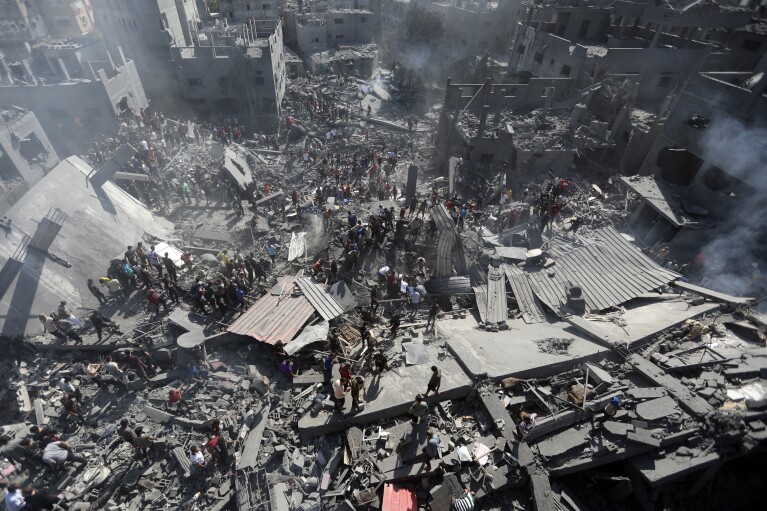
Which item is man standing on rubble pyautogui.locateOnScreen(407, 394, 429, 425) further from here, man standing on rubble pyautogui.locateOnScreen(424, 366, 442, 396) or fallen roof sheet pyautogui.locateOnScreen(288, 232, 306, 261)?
fallen roof sheet pyautogui.locateOnScreen(288, 232, 306, 261)

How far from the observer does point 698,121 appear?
61.4 ft

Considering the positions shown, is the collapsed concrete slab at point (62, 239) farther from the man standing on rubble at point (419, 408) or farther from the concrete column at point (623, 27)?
the concrete column at point (623, 27)

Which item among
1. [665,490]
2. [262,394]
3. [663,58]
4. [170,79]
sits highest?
[663,58]

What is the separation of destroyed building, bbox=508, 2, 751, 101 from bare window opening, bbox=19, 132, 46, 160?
115 ft

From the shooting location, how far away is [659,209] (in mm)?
16969

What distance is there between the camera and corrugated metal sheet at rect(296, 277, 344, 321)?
1355 centimetres

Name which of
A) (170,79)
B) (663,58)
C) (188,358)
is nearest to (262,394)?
(188,358)

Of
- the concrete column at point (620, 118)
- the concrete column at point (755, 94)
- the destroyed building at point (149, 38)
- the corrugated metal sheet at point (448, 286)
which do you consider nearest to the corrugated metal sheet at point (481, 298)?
the corrugated metal sheet at point (448, 286)

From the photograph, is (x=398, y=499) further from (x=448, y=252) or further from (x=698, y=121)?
(x=698, y=121)

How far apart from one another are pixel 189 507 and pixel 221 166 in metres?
18.9

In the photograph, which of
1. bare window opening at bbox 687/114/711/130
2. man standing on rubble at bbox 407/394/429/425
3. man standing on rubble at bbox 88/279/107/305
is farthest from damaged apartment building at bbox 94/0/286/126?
man standing on rubble at bbox 407/394/429/425

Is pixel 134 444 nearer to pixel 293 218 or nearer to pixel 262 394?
pixel 262 394

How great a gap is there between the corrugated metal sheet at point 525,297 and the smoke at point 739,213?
25.8ft

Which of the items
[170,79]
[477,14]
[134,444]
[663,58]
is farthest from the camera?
[477,14]
